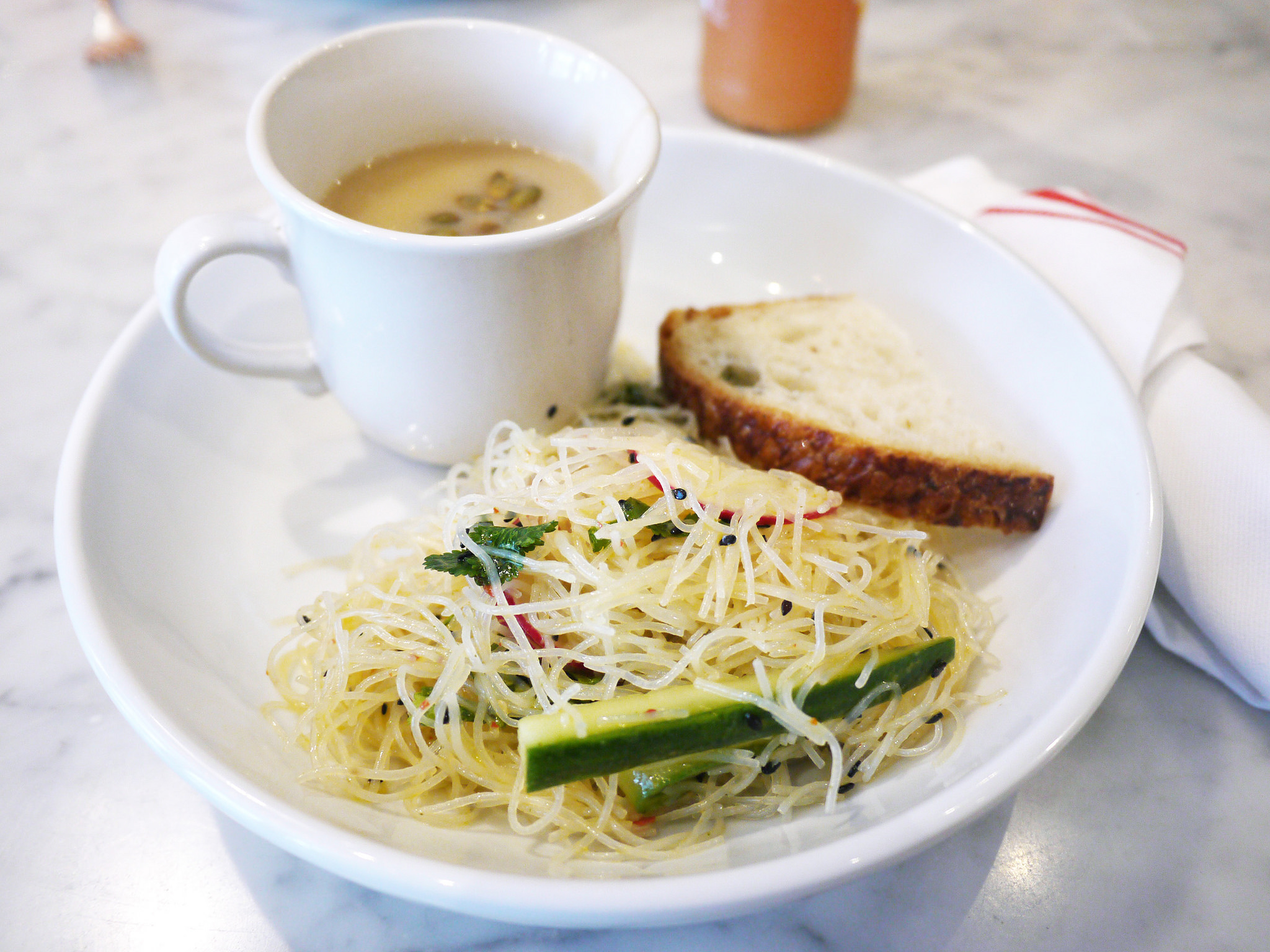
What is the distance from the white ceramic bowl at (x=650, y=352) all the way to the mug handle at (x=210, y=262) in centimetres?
19

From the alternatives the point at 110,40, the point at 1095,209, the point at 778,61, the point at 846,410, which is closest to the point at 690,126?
the point at 778,61

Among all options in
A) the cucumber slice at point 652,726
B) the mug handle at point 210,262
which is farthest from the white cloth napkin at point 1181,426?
the mug handle at point 210,262

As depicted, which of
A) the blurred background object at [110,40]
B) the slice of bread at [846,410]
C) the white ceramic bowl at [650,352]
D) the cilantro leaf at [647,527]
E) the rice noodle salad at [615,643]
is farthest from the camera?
the blurred background object at [110,40]

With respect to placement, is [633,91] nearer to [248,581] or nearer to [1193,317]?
[248,581]

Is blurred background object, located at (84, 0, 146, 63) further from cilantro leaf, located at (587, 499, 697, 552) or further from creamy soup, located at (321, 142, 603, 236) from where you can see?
cilantro leaf, located at (587, 499, 697, 552)

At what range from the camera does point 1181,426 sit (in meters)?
1.68

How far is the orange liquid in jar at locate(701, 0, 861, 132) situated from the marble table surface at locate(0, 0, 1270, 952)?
4.7 inches

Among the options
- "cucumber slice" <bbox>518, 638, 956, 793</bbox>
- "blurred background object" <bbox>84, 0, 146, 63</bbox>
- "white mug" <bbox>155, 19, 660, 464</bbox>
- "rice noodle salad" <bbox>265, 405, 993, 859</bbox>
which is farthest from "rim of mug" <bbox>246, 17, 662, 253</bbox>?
"blurred background object" <bbox>84, 0, 146, 63</bbox>

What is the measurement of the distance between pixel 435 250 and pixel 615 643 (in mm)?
633

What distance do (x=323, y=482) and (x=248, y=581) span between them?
267mm

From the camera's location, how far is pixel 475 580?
1327 millimetres

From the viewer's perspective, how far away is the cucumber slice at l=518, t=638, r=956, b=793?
1.12 metres

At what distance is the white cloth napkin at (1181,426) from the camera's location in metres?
1.49

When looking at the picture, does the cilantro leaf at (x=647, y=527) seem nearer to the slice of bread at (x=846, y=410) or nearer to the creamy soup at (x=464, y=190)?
the slice of bread at (x=846, y=410)
